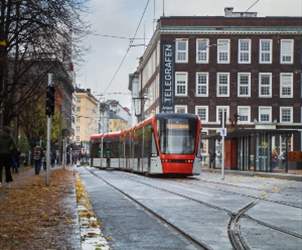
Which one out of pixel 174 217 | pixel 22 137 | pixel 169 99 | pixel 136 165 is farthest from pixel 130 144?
pixel 174 217

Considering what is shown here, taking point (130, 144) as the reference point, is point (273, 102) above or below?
above

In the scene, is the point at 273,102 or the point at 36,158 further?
the point at 273,102

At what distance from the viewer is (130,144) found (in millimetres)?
51156

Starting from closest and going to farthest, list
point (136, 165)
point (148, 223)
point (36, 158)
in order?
point (148, 223) < point (36, 158) < point (136, 165)

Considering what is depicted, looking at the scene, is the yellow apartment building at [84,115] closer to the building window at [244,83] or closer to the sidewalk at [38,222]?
the building window at [244,83]

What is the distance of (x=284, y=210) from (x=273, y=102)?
69.6m

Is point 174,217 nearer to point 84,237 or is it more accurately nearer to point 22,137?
point 84,237

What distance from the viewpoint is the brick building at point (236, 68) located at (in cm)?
8600

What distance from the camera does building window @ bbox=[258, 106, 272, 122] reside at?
283 feet

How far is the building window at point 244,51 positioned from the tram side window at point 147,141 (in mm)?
46133

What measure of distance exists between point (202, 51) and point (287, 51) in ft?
32.7

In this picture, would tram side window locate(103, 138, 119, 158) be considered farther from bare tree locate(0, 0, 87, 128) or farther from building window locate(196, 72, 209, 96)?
bare tree locate(0, 0, 87, 128)

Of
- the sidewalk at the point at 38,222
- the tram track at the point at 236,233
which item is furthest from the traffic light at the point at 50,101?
the tram track at the point at 236,233

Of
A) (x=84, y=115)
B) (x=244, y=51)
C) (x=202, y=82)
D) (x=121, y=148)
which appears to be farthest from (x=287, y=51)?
(x=84, y=115)
